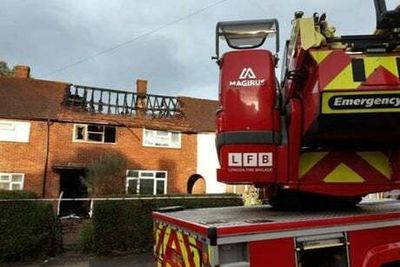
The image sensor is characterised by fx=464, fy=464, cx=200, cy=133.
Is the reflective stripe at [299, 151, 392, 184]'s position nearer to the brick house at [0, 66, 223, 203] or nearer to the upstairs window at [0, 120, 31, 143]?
the brick house at [0, 66, 223, 203]

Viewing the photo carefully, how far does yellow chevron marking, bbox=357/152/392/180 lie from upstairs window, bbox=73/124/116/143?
73.6ft

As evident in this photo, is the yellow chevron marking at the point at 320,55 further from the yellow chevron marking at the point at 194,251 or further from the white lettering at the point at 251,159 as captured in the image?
the yellow chevron marking at the point at 194,251

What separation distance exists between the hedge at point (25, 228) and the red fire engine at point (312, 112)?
339 inches

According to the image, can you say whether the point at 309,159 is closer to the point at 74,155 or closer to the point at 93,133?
the point at 74,155

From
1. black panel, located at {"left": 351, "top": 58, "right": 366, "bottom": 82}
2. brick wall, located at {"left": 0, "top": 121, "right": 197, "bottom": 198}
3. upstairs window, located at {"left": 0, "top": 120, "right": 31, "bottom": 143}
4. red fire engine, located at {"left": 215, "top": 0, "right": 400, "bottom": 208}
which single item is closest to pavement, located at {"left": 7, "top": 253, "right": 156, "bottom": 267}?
red fire engine, located at {"left": 215, "top": 0, "right": 400, "bottom": 208}

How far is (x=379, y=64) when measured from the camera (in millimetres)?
3451

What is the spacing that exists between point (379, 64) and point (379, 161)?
1172mm

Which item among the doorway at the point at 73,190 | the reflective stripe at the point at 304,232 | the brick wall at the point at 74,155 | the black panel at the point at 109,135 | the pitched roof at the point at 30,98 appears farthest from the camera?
the black panel at the point at 109,135

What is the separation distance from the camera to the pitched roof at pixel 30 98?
24281 mm

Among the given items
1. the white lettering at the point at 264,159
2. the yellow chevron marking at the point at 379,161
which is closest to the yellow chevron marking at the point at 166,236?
the white lettering at the point at 264,159

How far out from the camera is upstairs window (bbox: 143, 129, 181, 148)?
26938 millimetres

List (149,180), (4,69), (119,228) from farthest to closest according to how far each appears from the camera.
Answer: (4,69) → (149,180) → (119,228)

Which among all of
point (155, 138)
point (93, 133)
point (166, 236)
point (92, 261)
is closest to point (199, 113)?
point (155, 138)

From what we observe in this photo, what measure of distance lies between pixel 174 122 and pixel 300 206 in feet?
77.5
